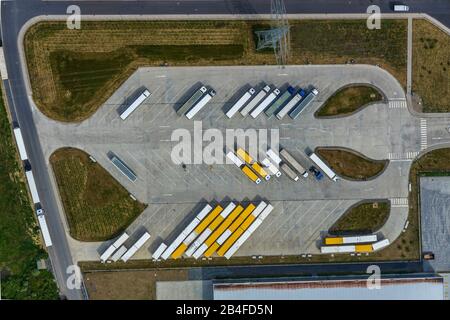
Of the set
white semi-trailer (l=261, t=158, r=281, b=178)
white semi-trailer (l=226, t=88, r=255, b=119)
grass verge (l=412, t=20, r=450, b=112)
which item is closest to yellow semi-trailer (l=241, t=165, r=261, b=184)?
white semi-trailer (l=261, t=158, r=281, b=178)

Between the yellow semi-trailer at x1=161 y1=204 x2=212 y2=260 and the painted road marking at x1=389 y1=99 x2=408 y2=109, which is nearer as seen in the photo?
the yellow semi-trailer at x1=161 y1=204 x2=212 y2=260

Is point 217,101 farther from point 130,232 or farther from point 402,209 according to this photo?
point 402,209

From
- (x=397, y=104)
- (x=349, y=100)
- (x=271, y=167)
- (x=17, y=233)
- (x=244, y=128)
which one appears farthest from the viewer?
(x=397, y=104)

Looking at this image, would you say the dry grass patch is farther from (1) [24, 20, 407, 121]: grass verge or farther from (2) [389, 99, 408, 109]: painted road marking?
(2) [389, 99, 408, 109]: painted road marking

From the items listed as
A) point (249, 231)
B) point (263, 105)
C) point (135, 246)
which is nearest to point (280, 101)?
point (263, 105)

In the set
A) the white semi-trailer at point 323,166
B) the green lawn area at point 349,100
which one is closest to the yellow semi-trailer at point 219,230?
the white semi-trailer at point 323,166

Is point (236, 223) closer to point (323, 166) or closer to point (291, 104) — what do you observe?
point (323, 166)

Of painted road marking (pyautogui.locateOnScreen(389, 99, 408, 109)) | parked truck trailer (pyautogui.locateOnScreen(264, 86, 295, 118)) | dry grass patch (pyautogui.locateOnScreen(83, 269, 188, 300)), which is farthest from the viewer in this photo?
painted road marking (pyautogui.locateOnScreen(389, 99, 408, 109))

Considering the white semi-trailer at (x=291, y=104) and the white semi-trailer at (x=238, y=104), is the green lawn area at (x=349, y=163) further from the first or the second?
the white semi-trailer at (x=238, y=104)
